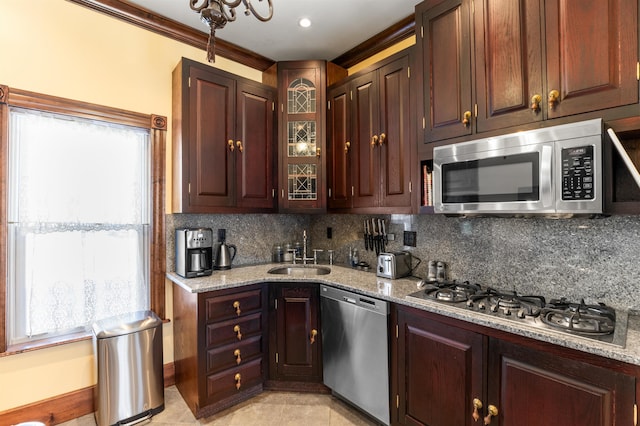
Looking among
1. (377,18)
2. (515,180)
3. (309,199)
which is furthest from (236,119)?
(515,180)

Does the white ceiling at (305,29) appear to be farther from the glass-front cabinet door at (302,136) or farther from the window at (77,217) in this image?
the window at (77,217)

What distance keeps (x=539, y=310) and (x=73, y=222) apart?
2.92 m

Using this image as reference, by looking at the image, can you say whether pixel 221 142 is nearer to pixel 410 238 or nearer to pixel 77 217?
pixel 77 217

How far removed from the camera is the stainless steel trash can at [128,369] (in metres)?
1.96

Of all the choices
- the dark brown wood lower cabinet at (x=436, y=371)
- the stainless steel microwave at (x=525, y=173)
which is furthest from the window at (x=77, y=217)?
the stainless steel microwave at (x=525, y=173)

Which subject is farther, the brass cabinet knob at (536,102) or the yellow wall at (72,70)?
the yellow wall at (72,70)

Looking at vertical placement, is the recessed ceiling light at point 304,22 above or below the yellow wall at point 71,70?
above

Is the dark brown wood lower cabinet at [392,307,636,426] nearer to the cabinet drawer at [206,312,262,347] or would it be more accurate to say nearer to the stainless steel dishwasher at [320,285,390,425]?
the stainless steel dishwasher at [320,285,390,425]

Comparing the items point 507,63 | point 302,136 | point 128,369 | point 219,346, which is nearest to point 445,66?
point 507,63

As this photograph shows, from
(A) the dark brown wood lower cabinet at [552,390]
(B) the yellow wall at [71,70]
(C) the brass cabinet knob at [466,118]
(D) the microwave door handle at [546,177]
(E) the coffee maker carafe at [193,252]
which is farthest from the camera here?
(E) the coffee maker carafe at [193,252]

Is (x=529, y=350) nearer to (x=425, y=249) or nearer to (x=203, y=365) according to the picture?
(x=425, y=249)

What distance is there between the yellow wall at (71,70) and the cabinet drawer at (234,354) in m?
0.65

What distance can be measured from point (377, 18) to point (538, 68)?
1.38m

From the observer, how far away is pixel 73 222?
2.14 m
